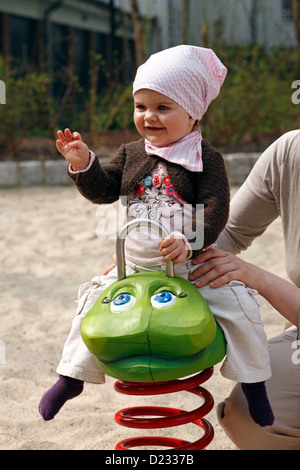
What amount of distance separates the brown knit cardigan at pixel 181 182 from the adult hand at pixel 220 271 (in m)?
0.12

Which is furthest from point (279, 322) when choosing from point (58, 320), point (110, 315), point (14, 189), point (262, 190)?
point (14, 189)

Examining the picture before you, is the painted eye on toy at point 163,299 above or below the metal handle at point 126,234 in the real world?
below

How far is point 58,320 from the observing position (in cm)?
425

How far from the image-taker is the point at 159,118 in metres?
1.95

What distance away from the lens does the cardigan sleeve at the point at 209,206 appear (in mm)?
1927

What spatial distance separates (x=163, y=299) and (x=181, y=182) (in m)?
0.39

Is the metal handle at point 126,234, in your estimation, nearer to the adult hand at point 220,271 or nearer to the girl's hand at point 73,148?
the adult hand at point 220,271

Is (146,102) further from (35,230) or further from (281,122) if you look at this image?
(281,122)

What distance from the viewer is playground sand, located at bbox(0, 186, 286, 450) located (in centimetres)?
296

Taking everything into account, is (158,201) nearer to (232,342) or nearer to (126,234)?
(126,234)

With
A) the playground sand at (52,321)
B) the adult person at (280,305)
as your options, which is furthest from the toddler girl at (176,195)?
the playground sand at (52,321)

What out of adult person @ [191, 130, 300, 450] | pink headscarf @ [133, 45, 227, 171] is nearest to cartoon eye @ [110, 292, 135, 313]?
pink headscarf @ [133, 45, 227, 171]

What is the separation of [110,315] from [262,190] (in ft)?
3.62

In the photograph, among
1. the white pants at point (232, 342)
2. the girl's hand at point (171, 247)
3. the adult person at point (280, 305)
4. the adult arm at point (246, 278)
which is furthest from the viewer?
the adult person at point (280, 305)
